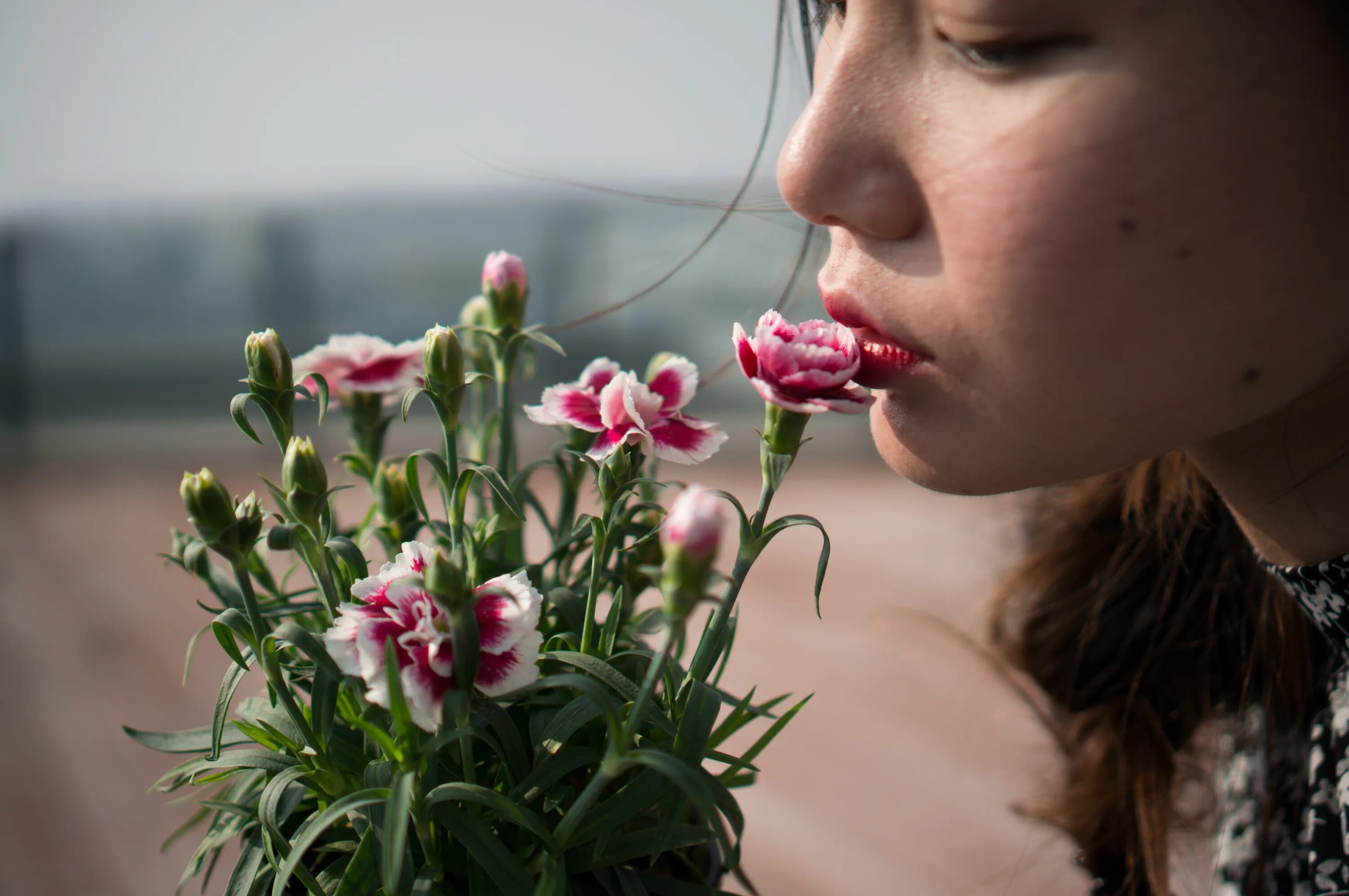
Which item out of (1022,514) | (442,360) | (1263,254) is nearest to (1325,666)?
(1022,514)

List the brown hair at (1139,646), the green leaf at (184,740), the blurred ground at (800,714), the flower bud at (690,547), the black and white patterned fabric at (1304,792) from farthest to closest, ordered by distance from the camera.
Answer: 1. the blurred ground at (800,714)
2. the brown hair at (1139,646)
3. the black and white patterned fabric at (1304,792)
4. the green leaf at (184,740)
5. the flower bud at (690,547)

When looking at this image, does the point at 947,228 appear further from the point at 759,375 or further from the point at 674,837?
the point at 674,837

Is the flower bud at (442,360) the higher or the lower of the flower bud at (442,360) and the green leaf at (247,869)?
the higher

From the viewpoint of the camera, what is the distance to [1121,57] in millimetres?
274

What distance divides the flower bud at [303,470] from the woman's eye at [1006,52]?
235mm

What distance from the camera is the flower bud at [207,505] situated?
27 centimetres

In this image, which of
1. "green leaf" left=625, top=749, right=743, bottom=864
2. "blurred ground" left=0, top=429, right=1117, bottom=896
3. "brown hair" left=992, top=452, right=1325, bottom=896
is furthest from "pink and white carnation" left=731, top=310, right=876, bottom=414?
"blurred ground" left=0, top=429, right=1117, bottom=896

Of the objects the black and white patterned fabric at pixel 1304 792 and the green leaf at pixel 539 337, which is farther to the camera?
the black and white patterned fabric at pixel 1304 792

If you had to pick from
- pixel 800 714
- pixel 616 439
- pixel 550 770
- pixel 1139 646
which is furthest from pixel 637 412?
pixel 800 714

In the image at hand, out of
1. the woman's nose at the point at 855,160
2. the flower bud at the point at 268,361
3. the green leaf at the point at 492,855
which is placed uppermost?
the woman's nose at the point at 855,160

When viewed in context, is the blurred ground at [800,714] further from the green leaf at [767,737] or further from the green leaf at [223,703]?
the green leaf at [223,703]

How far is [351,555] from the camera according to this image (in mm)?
325

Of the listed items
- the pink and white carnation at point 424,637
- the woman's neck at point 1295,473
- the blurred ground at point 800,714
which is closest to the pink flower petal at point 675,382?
the pink and white carnation at point 424,637

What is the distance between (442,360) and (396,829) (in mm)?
142
